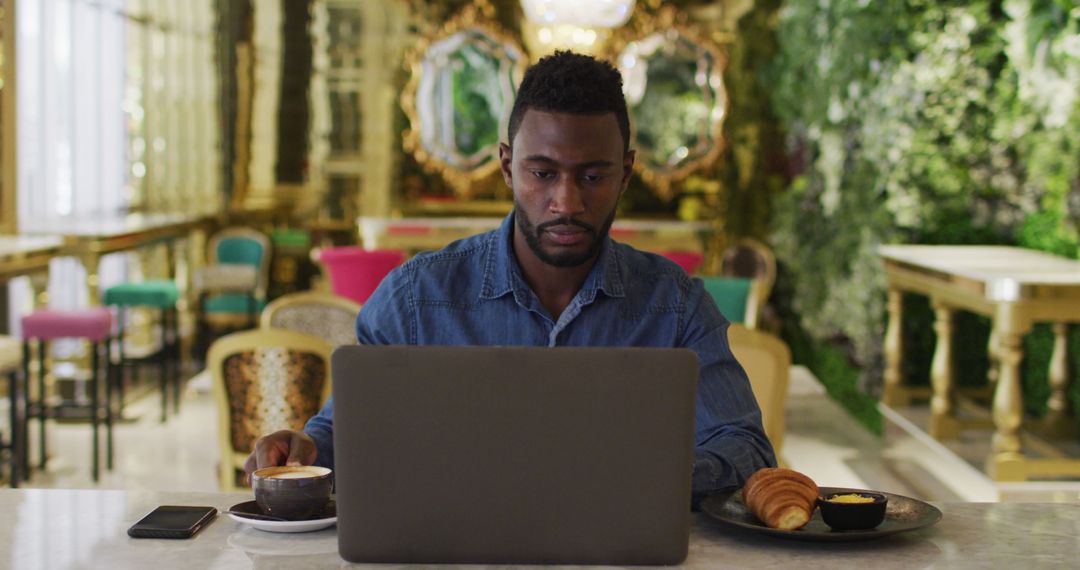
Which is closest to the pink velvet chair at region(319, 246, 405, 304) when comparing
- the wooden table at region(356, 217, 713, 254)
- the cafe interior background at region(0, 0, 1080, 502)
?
the cafe interior background at region(0, 0, 1080, 502)

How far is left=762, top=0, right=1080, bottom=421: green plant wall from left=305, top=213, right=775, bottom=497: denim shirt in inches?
139

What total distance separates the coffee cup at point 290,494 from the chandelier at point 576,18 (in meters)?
6.99

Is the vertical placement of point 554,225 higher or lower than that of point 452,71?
lower

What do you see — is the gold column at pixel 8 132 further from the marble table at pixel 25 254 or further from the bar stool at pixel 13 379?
the bar stool at pixel 13 379

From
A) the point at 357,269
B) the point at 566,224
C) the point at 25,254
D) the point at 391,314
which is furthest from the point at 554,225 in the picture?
the point at 25,254

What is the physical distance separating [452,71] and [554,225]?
8754 mm

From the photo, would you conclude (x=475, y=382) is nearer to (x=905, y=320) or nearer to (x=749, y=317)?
(x=749, y=317)

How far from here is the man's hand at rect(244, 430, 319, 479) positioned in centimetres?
169

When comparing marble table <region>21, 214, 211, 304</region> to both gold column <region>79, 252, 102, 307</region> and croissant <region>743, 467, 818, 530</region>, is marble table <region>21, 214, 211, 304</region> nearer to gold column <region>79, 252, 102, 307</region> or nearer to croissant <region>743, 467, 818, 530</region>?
gold column <region>79, 252, 102, 307</region>

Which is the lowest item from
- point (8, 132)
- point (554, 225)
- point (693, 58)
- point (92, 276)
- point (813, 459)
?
point (813, 459)

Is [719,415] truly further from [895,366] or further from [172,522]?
[895,366]

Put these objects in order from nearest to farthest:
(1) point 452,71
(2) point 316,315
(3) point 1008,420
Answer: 1. (2) point 316,315
2. (3) point 1008,420
3. (1) point 452,71

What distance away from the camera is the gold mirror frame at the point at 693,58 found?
410 inches

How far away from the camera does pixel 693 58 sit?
34.3 ft
